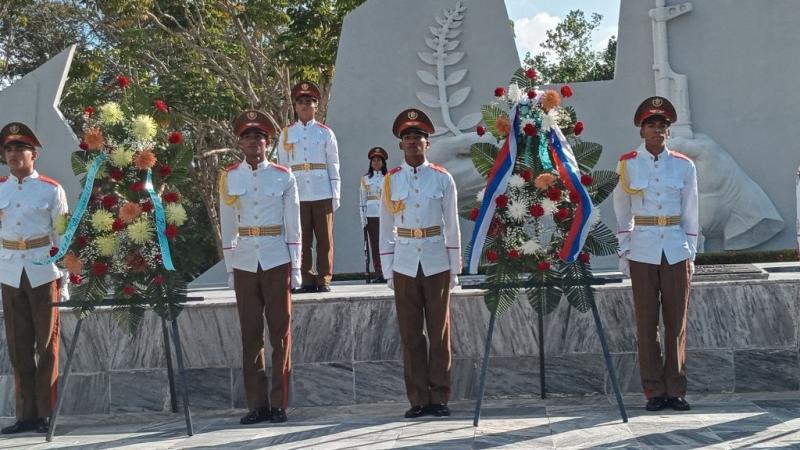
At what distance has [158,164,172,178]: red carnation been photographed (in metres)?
5.46

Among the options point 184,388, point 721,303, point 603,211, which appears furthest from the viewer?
point 603,211

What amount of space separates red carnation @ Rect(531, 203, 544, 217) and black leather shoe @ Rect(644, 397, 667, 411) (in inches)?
50.6

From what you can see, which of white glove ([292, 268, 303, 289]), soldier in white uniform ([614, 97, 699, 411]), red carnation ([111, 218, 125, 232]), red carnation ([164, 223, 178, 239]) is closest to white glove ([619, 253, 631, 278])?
soldier in white uniform ([614, 97, 699, 411])

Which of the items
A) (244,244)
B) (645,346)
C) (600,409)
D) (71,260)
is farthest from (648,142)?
(71,260)

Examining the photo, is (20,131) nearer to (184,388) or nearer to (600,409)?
(184,388)

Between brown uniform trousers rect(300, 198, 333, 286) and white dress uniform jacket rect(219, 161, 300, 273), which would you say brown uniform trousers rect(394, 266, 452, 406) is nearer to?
white dress uniform jacket rect(219, 161, 300, 273)

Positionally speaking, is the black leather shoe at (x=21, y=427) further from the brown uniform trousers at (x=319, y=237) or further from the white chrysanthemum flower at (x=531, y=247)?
the white chrysanthemum flower at (x=531, y=247)

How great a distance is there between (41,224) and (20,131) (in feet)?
1.88

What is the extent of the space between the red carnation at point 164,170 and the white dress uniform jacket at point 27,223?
683 mm

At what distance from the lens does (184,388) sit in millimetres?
5324

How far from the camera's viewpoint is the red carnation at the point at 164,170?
5457 mm

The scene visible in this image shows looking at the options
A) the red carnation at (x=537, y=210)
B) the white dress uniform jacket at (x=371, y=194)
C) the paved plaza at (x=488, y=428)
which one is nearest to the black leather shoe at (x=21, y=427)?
the paved plaza at (x=488, y=428)

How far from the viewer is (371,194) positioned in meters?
9.27

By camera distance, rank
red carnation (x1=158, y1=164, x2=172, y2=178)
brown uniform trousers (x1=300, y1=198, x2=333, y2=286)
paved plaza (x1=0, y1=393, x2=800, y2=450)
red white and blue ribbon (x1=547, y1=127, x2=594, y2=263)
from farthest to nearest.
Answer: brown uniform trousers (x1=300, y1=198, x2=333, y2=286), red carnation (x1=158, y1=164, x2=172, y2=178), red white and blue ribbon (x1=547, y1=127, x2=594, y2=263), paved plaza (x1=0, y1=393, x2=800, y2=450)
